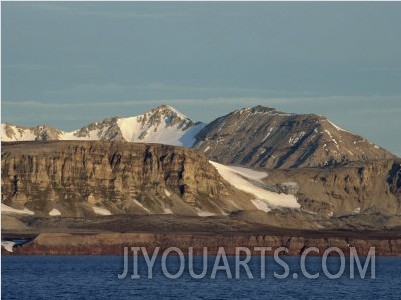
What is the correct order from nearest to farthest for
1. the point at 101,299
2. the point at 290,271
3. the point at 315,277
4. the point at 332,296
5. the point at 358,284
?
the point at 101,299 < the point at 332,296 < the point at 358,284 < the point at 315,277 < the point at 290,271

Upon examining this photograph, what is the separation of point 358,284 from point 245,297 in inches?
1209

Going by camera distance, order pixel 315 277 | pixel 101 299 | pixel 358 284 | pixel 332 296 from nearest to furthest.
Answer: pixel 101 299, pixel 332 296, pixel 358 284, pixel 315 277

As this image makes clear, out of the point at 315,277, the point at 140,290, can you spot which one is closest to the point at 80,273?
the point at 315,277

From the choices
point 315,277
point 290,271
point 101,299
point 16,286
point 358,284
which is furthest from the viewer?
point 290,271

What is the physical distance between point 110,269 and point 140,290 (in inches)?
2242

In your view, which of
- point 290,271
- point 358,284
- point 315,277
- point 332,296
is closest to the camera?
point 332,296

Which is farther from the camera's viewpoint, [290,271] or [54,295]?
[290,271]

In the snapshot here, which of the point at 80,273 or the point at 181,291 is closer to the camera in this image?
the point at 181,291

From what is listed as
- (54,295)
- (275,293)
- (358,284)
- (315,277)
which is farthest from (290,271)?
(54,295)

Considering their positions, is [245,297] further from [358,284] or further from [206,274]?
[206,274]

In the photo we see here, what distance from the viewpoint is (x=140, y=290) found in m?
136

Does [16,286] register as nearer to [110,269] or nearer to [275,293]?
[275,293]

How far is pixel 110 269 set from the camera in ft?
633

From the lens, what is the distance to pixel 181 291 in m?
136
